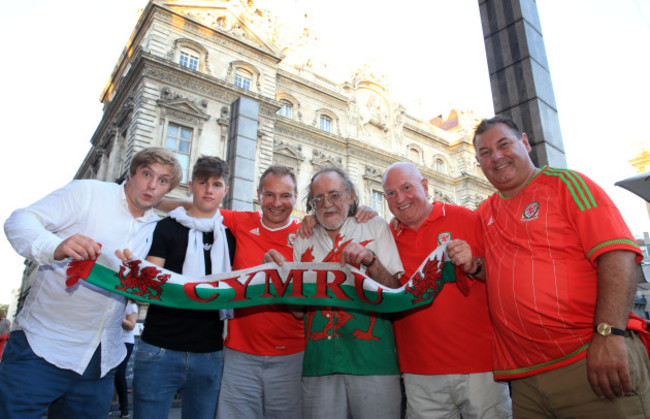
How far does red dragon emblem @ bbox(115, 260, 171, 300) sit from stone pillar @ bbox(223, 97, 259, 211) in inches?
241

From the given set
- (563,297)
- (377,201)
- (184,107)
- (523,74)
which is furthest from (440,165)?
(563,297)

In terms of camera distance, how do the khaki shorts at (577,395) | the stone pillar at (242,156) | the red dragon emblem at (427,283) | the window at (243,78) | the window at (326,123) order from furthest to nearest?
the window at (326,123) → the window at (243,78) → the stone pillar at (242,156) → the red dragon emblem at (427,283) → the khaki shorts at (577,395)

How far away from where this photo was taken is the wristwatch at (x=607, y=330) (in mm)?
2008

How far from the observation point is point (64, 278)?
8.57ft

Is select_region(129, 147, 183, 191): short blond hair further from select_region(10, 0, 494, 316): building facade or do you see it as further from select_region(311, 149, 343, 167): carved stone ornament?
select_region(311, 149, 343, 167): carved stone ornament

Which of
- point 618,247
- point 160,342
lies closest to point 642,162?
point 618,247

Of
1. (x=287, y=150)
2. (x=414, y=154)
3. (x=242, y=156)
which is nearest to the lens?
(x=242, y=156)

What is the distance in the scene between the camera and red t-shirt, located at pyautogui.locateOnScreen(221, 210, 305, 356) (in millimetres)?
3014

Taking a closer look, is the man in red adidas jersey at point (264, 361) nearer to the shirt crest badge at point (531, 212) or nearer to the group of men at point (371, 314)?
the group of men at point (371, 314)

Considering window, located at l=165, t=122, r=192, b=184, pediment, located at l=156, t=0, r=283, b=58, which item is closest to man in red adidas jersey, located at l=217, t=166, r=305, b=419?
window, located at l=165, t=122, r=192, b=184

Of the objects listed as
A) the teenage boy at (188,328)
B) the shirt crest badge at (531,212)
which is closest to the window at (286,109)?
the teenage boy at (188,328)

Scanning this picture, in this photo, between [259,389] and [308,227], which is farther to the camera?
[308,227]

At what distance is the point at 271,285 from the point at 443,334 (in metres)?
1.29

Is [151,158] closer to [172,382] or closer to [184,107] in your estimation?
[172,382]
